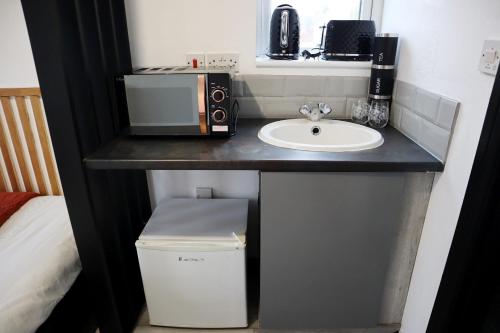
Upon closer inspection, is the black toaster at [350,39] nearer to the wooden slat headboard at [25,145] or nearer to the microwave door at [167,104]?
the microwave door at [167,104]

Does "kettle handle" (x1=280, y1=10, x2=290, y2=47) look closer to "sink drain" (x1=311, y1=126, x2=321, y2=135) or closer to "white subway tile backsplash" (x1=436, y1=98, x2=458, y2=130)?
"sink drain" (x1=311, y1=126, x2=321, y2=135)

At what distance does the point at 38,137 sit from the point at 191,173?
3.04 feet

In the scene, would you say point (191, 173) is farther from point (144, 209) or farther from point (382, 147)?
point (382, 147)

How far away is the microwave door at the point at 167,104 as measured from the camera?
1.31 metres

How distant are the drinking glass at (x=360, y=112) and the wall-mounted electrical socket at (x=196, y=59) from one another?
79cm

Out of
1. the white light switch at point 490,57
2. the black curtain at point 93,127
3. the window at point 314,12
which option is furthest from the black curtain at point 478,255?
the black curtain at point 93,127

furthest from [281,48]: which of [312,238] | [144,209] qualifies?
[144,209]

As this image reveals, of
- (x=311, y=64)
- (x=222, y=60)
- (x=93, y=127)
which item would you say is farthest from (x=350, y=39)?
(x=93, y=127)

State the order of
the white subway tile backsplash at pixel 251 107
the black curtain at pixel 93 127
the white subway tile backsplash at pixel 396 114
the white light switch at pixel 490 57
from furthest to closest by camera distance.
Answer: the white subway tile backsplash at pixel 251 107 → the white subway tile backsplash at pixel 396 114 → the black curtain at pixel 93 127 → the white light switch at pixel 490 57

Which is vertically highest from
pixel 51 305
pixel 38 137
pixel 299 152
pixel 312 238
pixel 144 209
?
pixel 299 152

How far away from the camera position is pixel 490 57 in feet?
2.87

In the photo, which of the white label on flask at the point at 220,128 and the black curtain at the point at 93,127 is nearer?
the black curtain at the point at 93,127

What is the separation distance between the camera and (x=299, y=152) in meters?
1.21

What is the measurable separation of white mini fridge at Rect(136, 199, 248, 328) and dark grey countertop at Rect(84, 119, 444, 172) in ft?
1.27
